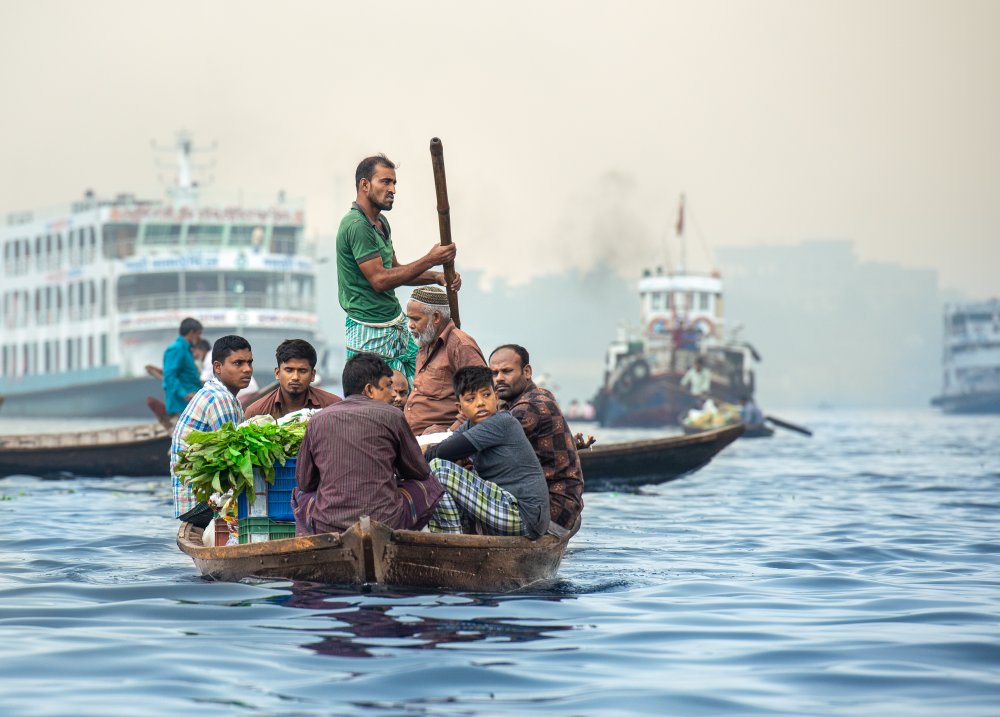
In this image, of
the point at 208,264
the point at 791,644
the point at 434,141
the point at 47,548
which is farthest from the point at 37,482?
the point at 208,264

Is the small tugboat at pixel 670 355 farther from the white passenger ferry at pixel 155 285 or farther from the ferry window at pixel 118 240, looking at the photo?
the ferry window at pixel 118 240

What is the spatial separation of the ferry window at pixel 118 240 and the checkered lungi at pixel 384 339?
48.4 metres

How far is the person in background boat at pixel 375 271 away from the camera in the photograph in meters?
8.25

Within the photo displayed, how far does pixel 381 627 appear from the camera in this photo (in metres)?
6.03

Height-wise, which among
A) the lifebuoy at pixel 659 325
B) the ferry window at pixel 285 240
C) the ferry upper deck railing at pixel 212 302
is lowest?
the lifebuoy at pixel 659 325

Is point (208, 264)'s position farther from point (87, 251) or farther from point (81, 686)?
point (81, 686)

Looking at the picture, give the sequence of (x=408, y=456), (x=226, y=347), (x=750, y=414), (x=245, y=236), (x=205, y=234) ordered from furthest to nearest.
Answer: (x=245, y=236), (x=205, y=234), (x=750, y=414), (x=226, y=347), (x=408, y=456)

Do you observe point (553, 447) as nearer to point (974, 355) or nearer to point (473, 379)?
point (473, 379)

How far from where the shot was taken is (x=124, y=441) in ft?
55.2

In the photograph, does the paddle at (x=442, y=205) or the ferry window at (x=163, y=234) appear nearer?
the paddle at (x=442, y=205)

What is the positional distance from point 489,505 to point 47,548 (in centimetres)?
406

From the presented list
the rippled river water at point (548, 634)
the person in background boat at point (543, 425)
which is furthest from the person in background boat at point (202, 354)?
the person in background boat at point (543, 425)

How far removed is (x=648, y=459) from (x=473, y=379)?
8.22 metres

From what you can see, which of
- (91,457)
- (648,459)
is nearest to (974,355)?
(648,459)
